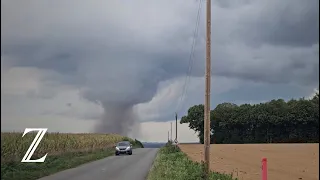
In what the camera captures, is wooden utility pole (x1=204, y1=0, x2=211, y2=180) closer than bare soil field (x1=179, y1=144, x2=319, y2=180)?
Yes

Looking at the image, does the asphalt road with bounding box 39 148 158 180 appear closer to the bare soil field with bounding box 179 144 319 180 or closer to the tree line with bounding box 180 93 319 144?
the bare soil field with bounding box 179 144 319 180

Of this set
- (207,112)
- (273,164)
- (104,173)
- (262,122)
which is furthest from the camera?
(262,122)

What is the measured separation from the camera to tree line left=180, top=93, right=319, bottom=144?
222 ft

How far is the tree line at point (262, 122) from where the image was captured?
222 ft

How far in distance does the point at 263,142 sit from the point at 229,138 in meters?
13.4

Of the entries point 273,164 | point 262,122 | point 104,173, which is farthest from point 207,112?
point 262,122

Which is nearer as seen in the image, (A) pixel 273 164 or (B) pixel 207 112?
(B) pixel 207 112

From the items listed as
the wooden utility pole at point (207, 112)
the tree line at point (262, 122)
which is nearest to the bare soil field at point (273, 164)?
the tree line at point (262, 122)

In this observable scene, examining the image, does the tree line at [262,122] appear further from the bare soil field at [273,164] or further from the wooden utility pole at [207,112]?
the wooden utility pole at [207,112]

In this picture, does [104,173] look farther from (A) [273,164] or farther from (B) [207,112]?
(A) [273,164]

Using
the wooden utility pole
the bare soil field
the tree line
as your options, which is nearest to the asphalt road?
the bare soil field

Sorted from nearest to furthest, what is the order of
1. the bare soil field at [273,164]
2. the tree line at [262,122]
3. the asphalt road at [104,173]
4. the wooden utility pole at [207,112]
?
1. the wooden utility pole at [207,112]
2. the asphalt road at [104,173]
3. the bare soil field at [273,164]
4. the tree line at [262,122]

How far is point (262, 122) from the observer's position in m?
92.5

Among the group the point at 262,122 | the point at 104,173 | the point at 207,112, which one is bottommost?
the point at 104,173
